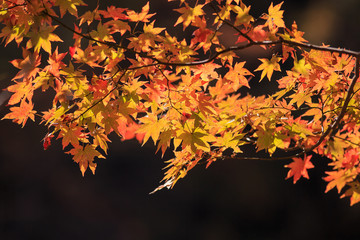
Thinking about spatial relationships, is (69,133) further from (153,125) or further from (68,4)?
(68,4)

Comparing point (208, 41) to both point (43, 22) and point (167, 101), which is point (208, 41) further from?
point (43, 22)

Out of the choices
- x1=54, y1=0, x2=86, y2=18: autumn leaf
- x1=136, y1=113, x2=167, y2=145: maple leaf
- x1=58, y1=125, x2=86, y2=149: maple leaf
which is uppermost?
x1=54, y1=0, x2=86, y2=18: autumn leaf

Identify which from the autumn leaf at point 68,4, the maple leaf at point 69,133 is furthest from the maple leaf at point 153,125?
the autumn leaf at point 68,4

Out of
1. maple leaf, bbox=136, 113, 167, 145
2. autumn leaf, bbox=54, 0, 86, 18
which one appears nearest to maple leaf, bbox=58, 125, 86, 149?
maple leaf, bbox=136, 113, 167, 145

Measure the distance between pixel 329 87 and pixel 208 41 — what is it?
0.71 metres

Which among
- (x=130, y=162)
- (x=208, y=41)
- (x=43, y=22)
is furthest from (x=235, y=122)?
(x=130, y=162)

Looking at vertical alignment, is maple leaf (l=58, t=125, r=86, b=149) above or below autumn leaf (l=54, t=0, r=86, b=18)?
below

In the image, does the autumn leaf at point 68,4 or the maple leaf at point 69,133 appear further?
the maple leaf at point 69,133

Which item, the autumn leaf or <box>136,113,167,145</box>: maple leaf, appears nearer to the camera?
the autumn leaf

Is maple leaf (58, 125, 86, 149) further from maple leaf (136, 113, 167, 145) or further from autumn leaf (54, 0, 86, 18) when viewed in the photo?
autumn leaf (54, 0, 86, 18)

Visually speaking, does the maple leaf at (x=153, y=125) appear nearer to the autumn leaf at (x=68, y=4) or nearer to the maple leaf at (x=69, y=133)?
the maple leaf at (x=69, y=133)

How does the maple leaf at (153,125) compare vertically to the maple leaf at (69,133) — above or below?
above

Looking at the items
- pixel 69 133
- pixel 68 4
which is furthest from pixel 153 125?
pixel 68 4

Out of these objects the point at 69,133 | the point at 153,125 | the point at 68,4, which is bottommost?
the point at 69,133
